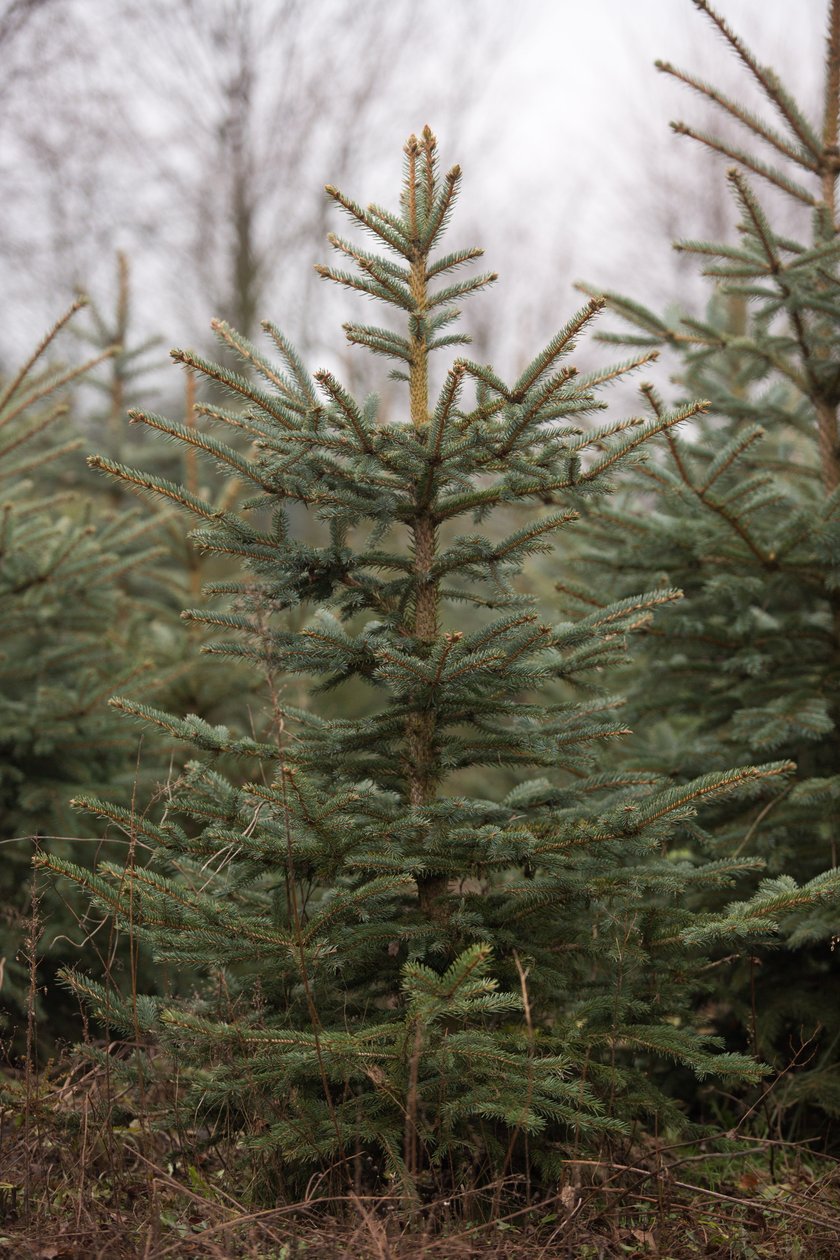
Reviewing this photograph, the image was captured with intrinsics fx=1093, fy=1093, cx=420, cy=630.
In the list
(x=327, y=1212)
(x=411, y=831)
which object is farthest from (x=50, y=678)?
(x=327, y=1212)

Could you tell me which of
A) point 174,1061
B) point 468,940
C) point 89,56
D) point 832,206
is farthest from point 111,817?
point 89,56

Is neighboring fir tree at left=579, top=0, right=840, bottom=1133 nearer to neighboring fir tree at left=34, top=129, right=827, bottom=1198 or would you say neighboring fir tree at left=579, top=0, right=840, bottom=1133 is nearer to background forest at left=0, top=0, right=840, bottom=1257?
background forest at left=0, top=0, right=840, bottom=1257

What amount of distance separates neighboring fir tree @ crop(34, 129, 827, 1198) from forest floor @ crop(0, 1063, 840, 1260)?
13 cm

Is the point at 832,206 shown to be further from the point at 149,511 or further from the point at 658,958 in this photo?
the point at 149,511

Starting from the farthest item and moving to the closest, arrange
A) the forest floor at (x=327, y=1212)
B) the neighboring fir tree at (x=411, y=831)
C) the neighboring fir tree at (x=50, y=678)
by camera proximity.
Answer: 1. the neighboring fir tree at (x=50, y=678)
2. the neighboring fir tree at (x=411, y=831)
3. the forest floor at (x=327, y=1212)

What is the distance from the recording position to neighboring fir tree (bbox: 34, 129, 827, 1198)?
2791 mm

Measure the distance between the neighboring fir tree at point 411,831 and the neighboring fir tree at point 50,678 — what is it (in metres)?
1.91

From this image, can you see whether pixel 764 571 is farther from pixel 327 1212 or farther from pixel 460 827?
pixel 327 1212

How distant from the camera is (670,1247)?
2684 mm

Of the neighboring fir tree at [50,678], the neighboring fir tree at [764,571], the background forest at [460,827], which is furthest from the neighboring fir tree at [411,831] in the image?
the neighboring fir tree at [50,678]

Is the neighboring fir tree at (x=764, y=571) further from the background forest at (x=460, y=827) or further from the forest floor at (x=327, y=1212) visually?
the forest floor at (x=327, y=1212)

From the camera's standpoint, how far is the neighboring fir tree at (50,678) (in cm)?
496

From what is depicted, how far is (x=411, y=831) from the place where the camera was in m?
3.05

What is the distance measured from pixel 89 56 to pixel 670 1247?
37.8 ft
